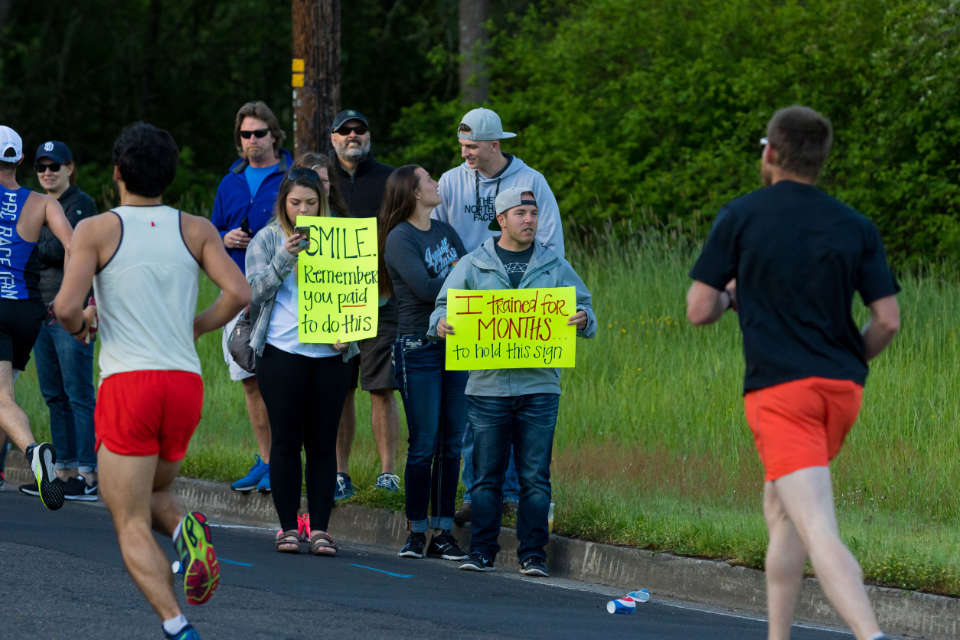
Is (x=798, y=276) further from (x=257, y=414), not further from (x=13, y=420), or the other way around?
(x=257, y=414)

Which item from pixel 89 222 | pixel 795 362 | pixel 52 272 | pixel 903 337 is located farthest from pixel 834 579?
pixel 903 337

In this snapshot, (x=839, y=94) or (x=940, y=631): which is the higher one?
(x=839, y=94)

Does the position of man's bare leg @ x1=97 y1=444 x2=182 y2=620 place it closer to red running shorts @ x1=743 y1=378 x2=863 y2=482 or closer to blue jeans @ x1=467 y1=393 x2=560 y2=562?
red running shorts @ x1=743 y1=378 x2=863 y2=482

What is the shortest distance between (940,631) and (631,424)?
201 inches

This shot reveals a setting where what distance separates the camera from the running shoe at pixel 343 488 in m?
9.67

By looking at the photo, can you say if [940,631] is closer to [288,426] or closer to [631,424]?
[288,426]

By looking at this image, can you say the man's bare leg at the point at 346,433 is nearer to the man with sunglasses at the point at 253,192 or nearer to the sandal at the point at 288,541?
the man with sunglasses at the point at 253,192

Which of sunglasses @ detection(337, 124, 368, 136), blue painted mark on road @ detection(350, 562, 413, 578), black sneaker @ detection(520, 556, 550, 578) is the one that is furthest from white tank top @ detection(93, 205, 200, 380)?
sunglasses @ detection(337, 124, 368, 136)

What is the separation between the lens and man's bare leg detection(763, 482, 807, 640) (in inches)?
206

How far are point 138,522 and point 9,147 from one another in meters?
4.39

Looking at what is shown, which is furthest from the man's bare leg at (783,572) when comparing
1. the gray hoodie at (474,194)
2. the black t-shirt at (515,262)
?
the gray hoodie at (474,194)

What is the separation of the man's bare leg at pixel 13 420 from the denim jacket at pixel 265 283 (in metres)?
1.46

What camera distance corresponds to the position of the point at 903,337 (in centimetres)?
1413

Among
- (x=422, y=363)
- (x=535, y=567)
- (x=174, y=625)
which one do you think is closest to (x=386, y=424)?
(x=422, y=363)
